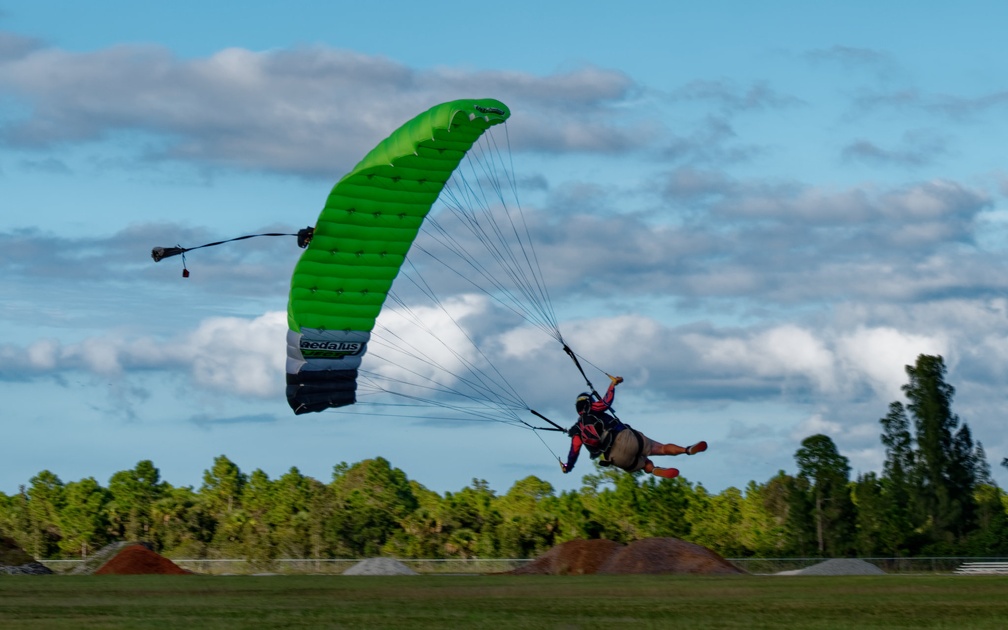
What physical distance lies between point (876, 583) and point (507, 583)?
9390 millimetres

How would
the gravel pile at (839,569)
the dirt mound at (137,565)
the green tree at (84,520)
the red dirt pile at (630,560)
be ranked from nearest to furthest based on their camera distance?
the red dirt pile at (630,560)
the gravel pile at (839,569)
the dirt mound at (137,565)
the green tree at (84,520)

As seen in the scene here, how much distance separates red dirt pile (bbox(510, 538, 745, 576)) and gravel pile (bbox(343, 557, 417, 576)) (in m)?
3.91

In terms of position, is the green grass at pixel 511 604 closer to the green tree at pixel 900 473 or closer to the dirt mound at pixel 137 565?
the dirt mound at pixel 137 565

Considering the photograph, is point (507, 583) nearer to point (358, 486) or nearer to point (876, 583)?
point (876, 583)

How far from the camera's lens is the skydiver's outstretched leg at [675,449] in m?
23.2

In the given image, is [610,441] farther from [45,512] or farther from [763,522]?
[45,512]

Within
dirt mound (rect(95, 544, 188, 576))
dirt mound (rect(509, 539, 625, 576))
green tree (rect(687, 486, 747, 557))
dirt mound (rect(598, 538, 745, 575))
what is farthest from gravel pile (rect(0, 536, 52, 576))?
green tree (rect(687, 486, 747, 557))

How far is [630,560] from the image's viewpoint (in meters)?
40.6

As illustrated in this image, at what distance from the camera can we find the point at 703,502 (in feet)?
231

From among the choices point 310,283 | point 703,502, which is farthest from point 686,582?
point 703,502

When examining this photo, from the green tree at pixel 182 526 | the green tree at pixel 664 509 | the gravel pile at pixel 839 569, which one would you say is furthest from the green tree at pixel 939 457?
the green tree at pixel 182 526

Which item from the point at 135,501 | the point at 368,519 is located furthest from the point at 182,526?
the point at 368,519

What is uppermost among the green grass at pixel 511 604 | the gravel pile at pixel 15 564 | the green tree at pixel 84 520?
the green tree at pixel 84 520

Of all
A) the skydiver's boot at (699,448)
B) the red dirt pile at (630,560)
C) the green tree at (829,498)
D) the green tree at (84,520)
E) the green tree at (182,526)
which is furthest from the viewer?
the green tree at (84,520)
